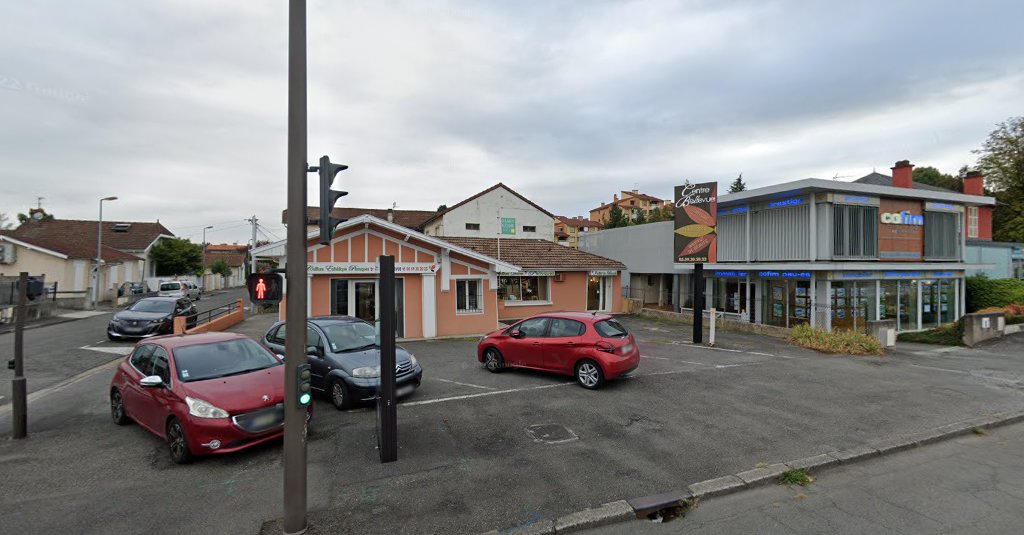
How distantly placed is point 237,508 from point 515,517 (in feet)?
9.27

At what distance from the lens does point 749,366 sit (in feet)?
37.9

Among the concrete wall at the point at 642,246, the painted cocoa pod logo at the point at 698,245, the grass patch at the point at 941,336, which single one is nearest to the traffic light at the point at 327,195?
the painted cocoa pod logo at the point at 698,245

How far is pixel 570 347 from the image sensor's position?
952 centimetres

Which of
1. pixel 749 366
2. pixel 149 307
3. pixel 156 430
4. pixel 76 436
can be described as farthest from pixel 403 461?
pixel 149 307

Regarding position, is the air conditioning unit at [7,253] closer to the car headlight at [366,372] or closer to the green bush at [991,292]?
the car headlight at [366,372]

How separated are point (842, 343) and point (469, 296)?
1216 cm

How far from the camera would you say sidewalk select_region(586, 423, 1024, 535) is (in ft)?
14.3

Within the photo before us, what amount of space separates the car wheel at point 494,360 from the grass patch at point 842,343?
33.8 ft

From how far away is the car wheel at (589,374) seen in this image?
29.8 ft

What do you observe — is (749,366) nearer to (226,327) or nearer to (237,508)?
(237,508)

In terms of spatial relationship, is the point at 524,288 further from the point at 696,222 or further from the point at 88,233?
the point at 88,233

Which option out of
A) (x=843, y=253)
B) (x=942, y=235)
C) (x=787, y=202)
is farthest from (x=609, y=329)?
(x=942, y=235)

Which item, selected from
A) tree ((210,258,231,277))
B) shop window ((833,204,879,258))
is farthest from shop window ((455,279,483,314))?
tree ((210,258,231,277))

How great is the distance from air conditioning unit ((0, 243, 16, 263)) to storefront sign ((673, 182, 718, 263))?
115ft
